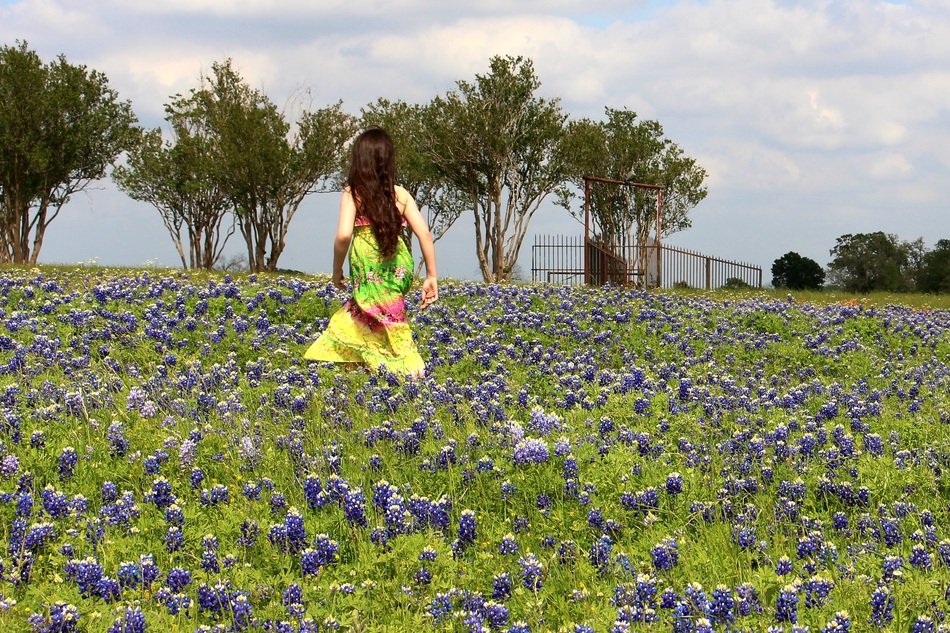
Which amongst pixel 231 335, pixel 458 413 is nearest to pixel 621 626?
pixel 458 413

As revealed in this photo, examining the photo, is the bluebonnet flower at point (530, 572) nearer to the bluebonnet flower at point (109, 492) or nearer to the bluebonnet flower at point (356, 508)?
the bluebonnet flower at point (356, 508)

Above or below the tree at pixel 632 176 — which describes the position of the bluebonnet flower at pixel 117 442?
below

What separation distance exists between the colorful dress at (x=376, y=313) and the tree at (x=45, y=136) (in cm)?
3174

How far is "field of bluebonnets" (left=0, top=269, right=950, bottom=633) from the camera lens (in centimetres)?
380

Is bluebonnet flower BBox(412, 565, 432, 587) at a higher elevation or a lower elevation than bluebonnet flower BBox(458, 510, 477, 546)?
lower

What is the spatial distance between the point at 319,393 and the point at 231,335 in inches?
131

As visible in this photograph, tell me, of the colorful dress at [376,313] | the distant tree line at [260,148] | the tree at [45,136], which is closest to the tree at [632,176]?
the distant tree line at [260,148]

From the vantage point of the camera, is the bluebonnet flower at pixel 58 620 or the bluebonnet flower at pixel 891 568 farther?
the bluebonnet flower at pixel 891 568

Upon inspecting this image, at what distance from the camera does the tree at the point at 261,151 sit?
39000 millimetres

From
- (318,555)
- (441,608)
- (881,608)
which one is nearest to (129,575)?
(318,555)

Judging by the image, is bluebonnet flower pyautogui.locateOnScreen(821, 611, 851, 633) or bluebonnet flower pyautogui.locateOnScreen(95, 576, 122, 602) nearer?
bluebonnet flower pyautogui.locateOnScreen(821, 611, 851, 633)

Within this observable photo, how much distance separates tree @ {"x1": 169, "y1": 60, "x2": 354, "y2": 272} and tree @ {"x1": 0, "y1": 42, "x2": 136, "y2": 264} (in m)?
4.01

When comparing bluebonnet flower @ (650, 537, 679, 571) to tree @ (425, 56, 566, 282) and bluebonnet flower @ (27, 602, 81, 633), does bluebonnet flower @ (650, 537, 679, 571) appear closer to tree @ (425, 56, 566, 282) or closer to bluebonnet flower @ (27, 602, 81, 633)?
bluebonnet flower @ (27, 602, 81, 633)

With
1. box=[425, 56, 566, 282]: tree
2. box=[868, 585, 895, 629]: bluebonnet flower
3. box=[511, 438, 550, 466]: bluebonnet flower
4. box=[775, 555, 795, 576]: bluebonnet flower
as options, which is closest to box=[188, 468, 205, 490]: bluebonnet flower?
box=[511, 438, 550, 466]: bluebonnet flower
